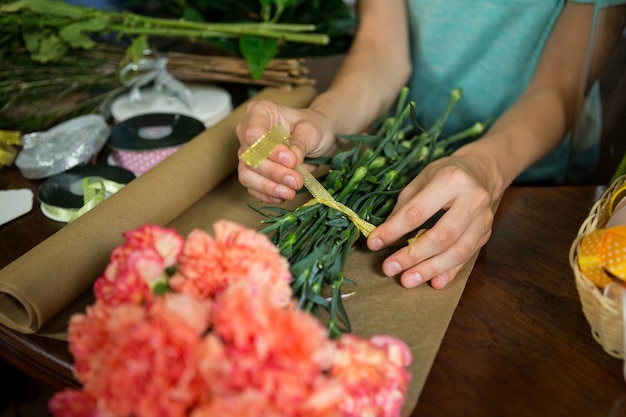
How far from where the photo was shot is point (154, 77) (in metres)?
1.18

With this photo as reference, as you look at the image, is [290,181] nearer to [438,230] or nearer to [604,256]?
[438,230]

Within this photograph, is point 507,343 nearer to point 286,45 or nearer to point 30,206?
point 30,206

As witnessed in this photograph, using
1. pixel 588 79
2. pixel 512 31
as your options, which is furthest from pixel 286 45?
pixel 588 79

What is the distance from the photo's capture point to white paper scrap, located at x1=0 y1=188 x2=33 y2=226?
2.75 feet

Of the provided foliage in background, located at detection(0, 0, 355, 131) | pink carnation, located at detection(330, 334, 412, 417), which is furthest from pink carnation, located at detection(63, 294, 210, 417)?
foliage in background, located at detection(0, 0, 355, 131)

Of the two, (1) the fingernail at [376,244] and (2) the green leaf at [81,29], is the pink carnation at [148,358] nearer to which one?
(1) the fingernail at [376,244]

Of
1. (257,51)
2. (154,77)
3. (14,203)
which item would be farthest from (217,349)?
(154,77)

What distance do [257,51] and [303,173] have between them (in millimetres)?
459

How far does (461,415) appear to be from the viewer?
1.77ft

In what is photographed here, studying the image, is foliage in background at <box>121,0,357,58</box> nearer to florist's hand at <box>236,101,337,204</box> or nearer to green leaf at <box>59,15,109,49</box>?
green leaf at <box>59,15,109,49</box>

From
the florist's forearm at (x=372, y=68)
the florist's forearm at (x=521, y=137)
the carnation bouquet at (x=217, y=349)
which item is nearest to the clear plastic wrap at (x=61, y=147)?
the florist's forearm at (x=372, y=68)

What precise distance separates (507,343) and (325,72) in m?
0.93

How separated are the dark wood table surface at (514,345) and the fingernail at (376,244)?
0.12m

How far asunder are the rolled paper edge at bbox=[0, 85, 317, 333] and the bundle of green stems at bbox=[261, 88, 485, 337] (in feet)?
0.44
